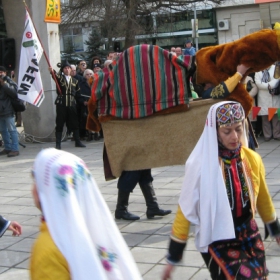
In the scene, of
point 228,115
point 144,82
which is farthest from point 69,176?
point 144,82

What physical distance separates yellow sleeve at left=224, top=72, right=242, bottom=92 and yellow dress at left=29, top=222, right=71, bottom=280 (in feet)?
11.1

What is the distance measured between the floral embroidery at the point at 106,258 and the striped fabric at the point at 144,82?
3663 millimetres

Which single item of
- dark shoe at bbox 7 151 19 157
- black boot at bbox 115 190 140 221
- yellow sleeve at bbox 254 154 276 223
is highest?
yellow sleeve at bbox 254 154 276 223

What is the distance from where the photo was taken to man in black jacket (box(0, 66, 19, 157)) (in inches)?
485

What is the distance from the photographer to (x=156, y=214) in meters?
6.92

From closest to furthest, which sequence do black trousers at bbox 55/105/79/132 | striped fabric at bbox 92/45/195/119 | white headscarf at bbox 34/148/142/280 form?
white headscarf at bbox 34/148/142/280
striped fabric at bbox 92/45/195/119
black trousers at bbox 55/105/79/132

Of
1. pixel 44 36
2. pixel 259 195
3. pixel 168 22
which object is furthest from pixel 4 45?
pixel 168 22

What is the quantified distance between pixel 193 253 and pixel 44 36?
31.0 feet

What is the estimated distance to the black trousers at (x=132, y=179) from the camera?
6.65 metres

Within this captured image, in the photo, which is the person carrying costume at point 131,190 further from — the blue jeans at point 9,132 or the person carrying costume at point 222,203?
the blue jeans at point 9,132

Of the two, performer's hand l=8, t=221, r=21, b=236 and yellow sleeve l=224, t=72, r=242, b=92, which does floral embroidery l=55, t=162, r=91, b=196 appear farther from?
yellow sleeve l=224, t=72, r=242, b=92

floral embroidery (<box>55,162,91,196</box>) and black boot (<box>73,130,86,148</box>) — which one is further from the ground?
floral embroidery (<box>55,162,91,196</box>)

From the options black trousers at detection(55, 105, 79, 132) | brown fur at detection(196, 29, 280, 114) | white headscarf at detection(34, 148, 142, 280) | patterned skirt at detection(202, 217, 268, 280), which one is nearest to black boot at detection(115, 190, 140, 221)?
brown fur at detection(196, 29, 280, 114)

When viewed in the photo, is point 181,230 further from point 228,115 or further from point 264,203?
point 228,115
